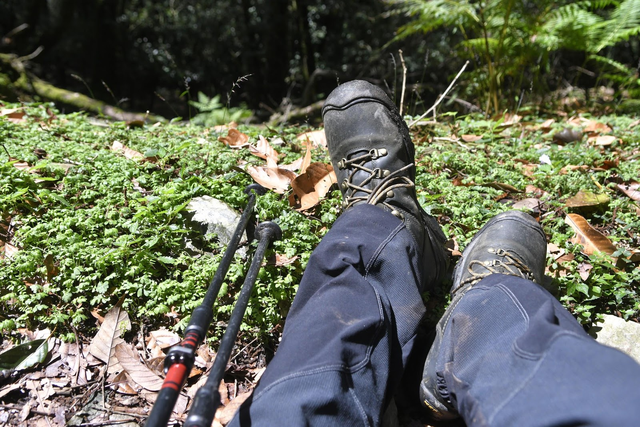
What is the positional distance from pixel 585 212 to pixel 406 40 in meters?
7.45

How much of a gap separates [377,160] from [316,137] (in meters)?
1.25

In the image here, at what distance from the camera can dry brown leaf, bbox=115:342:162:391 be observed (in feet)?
6.64

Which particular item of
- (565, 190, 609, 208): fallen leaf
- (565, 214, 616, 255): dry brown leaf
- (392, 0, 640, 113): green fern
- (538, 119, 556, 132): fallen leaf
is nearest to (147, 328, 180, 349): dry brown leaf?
(565, 214, 616, 255): dry brown leaf

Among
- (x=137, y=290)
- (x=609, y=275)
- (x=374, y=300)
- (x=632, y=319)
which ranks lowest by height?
(x=632, y=319)

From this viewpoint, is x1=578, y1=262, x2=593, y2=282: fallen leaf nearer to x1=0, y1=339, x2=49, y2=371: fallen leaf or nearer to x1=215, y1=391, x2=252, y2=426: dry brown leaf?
x1=215, y1=391, x2=252, y2=426: dry brown leaf

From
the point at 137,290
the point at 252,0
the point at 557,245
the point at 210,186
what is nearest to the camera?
the point at 137,290

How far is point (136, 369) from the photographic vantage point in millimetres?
2062

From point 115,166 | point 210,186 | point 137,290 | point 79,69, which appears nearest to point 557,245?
point 210,186

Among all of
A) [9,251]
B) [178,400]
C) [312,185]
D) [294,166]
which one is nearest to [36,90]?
[9,251]

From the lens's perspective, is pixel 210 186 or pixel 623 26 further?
pixel 623 26

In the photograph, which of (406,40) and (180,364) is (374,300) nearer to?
(180,364)

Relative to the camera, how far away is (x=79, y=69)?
9.07m

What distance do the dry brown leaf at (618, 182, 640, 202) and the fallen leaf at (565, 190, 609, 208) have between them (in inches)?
10.4

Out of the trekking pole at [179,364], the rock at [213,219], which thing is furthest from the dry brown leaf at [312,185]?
the trekking pole at [179,364]
